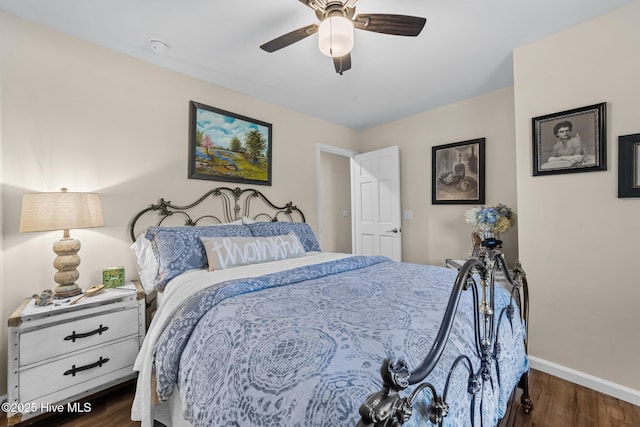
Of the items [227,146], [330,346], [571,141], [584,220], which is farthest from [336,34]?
[584,220]

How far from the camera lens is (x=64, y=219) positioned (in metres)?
1.67

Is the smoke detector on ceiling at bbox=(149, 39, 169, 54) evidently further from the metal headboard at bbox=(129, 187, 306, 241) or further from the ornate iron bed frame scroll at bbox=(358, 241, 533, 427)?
the ornate iron bed frame scroll at bbox=(358, 241, 533, 427)

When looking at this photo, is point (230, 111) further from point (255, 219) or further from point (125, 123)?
point (255, 219)

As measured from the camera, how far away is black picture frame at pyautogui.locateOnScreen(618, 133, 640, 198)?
173 cm

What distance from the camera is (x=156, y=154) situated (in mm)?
2373

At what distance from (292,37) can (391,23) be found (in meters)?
0.57

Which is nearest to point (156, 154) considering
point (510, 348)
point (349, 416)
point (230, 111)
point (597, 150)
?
point (230, 111)

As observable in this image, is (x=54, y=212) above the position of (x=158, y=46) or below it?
below

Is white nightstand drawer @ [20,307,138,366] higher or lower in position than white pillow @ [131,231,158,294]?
lower

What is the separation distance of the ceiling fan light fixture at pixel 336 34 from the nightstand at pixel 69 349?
1970mm

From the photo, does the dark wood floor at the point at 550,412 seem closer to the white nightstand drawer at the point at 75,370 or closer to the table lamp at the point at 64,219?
the white nightstand drawer at the point at 75,370

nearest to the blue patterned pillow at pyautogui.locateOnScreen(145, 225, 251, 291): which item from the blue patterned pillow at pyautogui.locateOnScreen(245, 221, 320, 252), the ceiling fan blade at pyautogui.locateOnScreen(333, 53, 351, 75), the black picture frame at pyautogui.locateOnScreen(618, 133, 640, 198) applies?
the blue patterned pillow at pyautogui.locateOnScreen(245, 221, 320, 252)

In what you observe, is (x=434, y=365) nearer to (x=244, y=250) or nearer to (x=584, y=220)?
(x=244, y=250)

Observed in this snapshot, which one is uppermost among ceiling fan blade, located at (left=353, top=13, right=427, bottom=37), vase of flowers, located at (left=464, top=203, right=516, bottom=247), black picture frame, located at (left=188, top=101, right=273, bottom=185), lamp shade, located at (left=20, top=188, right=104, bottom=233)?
ceiling fan blade, located at (left=353, top=13, right=427, bottom=37)
